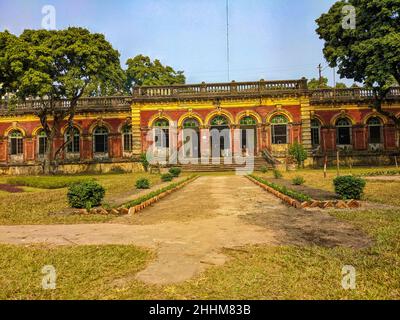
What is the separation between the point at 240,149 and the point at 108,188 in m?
15.6

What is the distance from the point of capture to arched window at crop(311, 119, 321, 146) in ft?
99.7

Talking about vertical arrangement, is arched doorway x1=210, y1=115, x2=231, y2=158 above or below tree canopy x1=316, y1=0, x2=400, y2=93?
below

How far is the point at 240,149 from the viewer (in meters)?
28.2

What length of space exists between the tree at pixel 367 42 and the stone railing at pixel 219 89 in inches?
152

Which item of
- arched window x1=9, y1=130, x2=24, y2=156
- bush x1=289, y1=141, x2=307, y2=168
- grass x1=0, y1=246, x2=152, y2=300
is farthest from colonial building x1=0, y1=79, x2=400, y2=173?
grass x1=0, y1=246, x2=152, y2=300

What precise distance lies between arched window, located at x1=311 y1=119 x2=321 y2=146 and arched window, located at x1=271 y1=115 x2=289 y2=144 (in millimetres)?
4172

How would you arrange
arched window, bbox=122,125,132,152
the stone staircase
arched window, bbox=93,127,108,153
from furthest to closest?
arched window, bbox=93,127,108,153, arched window, bbox=122,125,132,152, the stone staircase

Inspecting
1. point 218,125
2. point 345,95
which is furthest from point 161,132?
point 345,95

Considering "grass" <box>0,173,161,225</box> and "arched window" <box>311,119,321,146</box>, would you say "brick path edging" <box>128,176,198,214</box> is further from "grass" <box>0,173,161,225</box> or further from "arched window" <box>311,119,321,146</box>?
"arched window" <box>311,119,321,146</box>

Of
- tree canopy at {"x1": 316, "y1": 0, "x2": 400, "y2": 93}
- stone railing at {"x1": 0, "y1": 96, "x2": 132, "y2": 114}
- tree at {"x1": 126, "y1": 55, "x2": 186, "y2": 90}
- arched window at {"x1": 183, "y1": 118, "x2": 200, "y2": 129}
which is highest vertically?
tree at {"x1": 126, "y1": 55, "x2": 186, "y2": 90}

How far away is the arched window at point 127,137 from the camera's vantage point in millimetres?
31188

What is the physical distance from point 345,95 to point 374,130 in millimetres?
4296

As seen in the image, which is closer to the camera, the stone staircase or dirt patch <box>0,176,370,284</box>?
dirt patch <box>0,176,370,284</box>

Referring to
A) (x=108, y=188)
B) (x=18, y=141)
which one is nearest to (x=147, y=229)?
(x=108, y=188)
